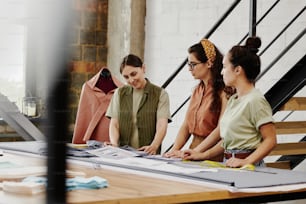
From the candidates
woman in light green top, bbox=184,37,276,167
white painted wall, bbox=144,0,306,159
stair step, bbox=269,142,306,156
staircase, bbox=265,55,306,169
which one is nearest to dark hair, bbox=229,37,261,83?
woman in light green top, bbox=184,37,276,167

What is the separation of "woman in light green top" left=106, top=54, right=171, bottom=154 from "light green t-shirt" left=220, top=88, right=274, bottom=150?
28.9 inches

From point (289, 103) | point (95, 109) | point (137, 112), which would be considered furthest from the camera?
point (289, 103)

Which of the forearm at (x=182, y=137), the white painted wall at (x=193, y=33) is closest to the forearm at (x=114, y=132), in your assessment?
the forearm at (x=182, y=137)

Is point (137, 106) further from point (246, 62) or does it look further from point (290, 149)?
point (290, 149)

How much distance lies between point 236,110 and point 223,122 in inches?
3.4

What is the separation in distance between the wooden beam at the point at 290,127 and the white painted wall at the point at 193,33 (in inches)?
17.0

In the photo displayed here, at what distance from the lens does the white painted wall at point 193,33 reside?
178 inches

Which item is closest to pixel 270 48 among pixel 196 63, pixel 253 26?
pixel 253 26

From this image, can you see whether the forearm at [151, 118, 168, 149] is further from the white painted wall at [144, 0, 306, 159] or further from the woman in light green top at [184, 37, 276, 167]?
the white painted wall at [144, 0, 306, 159]

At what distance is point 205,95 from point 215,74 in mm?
128

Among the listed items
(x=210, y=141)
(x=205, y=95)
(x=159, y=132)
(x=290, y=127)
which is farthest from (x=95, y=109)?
(x=290, y=127)

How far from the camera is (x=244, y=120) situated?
2477mm

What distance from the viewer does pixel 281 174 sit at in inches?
85.0

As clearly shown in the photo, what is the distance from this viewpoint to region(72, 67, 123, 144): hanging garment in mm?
3598
